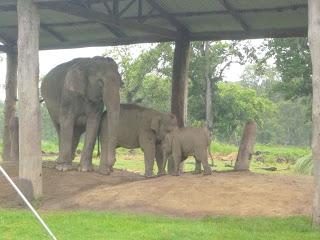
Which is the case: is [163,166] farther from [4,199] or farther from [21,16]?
[21,16]

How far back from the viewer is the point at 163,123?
13.2 m

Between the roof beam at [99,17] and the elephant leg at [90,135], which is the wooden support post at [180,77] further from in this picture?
the elephant leg at [90,135]

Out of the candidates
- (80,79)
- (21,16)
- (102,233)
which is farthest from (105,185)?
(102,233)

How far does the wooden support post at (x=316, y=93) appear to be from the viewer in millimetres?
8141

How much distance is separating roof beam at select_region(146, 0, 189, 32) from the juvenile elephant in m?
2.22

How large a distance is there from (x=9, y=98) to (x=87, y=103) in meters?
5.49

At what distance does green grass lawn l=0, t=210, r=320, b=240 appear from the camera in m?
7.24

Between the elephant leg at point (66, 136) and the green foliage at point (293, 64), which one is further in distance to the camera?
the green foliage at point (293, 64)

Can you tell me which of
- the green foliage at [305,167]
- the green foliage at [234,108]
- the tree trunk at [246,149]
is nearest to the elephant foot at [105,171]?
the tree trunk at [246,149]

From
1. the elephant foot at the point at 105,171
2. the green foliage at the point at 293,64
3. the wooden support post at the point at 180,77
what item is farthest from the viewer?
the green foliage at the point at 293,64

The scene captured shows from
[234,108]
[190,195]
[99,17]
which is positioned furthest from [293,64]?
[234,108]

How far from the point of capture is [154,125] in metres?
13.3

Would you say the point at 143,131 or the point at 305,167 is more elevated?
the point at 143,131

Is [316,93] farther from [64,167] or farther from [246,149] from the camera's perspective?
[64,167]
